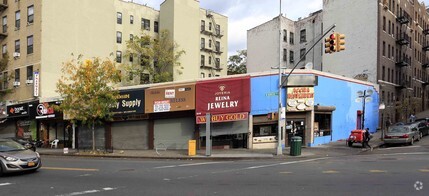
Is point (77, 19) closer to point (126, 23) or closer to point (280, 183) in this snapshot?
point (126, 23)

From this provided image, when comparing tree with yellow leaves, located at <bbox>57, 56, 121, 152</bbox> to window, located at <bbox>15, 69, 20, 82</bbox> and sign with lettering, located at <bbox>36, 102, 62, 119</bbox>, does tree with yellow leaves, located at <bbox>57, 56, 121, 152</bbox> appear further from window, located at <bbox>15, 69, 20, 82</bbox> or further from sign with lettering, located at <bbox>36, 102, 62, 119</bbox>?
window, located at <bbox>15, 69, 20, 82</bbox>

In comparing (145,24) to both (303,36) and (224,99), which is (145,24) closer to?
(303,36)

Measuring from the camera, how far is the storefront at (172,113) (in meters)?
27.7

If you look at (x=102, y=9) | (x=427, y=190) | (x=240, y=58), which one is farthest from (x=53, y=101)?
(x=240, y=58)

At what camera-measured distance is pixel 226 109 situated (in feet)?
88.0

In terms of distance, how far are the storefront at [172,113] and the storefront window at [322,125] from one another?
9210 mm

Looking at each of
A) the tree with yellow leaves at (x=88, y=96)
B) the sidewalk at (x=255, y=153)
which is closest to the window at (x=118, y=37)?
the tree with yellow leaves at (x=88, y=96)

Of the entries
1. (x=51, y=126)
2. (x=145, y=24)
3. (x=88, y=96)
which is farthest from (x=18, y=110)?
(x=145, y=24)

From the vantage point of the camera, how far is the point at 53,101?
3244 centimetres

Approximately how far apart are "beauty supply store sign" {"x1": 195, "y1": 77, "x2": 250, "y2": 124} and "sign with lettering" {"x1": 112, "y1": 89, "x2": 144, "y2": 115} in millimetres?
4798

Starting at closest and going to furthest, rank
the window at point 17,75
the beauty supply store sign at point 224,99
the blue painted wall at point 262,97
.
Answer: the beauty supply store sign at point 224,99 < the blue painted wall at point 262,97 < the window at point 17,75

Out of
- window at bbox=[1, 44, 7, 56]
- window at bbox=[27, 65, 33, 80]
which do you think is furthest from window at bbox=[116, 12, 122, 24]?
window at bbox=[27, 65, 33, 80]

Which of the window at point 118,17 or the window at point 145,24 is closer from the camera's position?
the window at point 118,17

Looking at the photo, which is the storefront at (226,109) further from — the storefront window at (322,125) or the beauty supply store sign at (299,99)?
the storefront window at (322,125)
